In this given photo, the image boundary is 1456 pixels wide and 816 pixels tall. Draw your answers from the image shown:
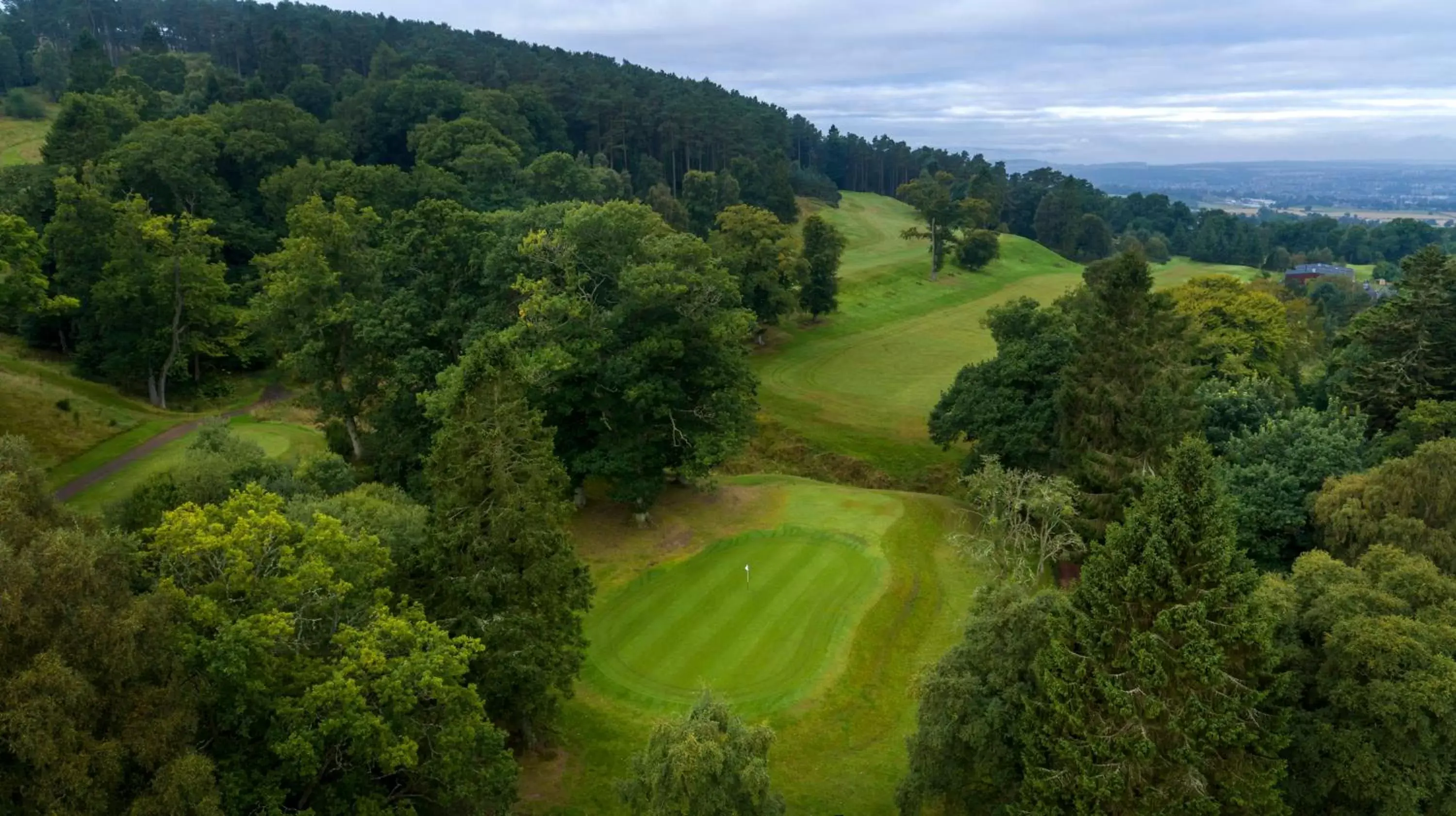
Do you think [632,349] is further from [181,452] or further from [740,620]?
[181,452]

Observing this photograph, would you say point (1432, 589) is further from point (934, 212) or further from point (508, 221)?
point (934, 212)

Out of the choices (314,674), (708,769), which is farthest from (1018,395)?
(314,674)

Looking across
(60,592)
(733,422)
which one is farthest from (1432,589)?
(60,592)

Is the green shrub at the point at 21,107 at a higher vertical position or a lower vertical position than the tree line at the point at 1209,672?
higher

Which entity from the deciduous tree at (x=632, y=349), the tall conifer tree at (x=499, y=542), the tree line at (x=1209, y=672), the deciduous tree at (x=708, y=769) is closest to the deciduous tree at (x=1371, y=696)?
the tree line at (x=1209, y=672)

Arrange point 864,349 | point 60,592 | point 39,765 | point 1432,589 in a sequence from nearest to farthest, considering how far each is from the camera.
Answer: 1. point 39,765
2. point 60,592
3. point 1432,589
4. point 864,349

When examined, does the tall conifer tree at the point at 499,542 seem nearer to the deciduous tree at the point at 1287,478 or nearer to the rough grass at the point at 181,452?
the rough grass at the point at 181,452
